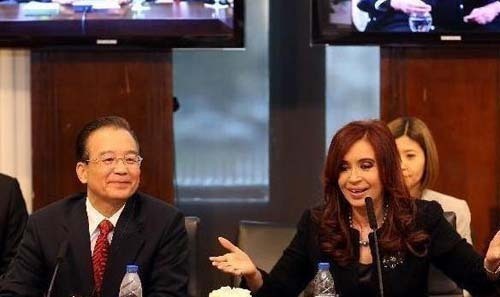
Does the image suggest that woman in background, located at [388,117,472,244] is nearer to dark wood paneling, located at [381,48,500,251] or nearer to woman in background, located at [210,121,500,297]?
dark wood paneling, located at [381,48,500,251]

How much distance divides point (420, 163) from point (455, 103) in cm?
60

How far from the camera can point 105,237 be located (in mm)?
3227

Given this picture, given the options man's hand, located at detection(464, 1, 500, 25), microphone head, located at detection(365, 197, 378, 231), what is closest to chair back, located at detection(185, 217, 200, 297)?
microphone head, located at detection(365, 197, 378, 231)

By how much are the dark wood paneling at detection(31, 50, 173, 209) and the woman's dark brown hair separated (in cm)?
151

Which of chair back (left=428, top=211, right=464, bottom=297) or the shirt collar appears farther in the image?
chair back (left=428, top=211, right=464, bottom=297)

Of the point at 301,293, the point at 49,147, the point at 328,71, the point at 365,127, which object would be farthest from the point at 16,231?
the point at 328,71

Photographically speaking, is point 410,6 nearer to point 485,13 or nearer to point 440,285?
point 485,13

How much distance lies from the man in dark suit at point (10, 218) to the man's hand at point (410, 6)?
1810 mm

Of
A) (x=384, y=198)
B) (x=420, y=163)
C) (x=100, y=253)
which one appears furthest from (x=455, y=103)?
(x=100, y=253)

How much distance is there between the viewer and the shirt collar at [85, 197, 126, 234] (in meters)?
3.26

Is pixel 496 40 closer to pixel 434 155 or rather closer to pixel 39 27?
pixel 434 155

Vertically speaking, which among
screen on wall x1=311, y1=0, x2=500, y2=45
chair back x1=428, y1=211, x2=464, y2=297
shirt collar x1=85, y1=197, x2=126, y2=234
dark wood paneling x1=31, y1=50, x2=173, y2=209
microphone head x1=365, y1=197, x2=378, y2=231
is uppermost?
screen on wall x1=311, y1=0, x2=500, y2=45

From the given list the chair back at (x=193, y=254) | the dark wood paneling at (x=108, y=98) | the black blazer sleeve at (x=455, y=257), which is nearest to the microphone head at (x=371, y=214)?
the black blazer sleeve at (x=455, y=257)

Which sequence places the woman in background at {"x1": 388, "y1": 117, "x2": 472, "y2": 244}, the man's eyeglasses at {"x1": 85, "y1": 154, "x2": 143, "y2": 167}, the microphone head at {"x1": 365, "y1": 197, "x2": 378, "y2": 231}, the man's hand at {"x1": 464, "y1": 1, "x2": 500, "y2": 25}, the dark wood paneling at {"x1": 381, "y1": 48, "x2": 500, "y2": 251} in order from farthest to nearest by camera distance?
the dark wood paneling at {"x1": 381, "y1": 48, "x2": 500, "y2": 251}
the man's hand at {"x1": 464, "y1": 1, "x2": 500, "y2": 25}
the woman in background at {"x1": 388, "y1": 117, "x2": 472, "y2": 244}
the man's eyeglasses at {"x1": 85, "y1": 154, "x2": 143, "y2": 167}
the microphone head at {"x1": 365, "y1": 197, "x2": 378, "y2": 231}
